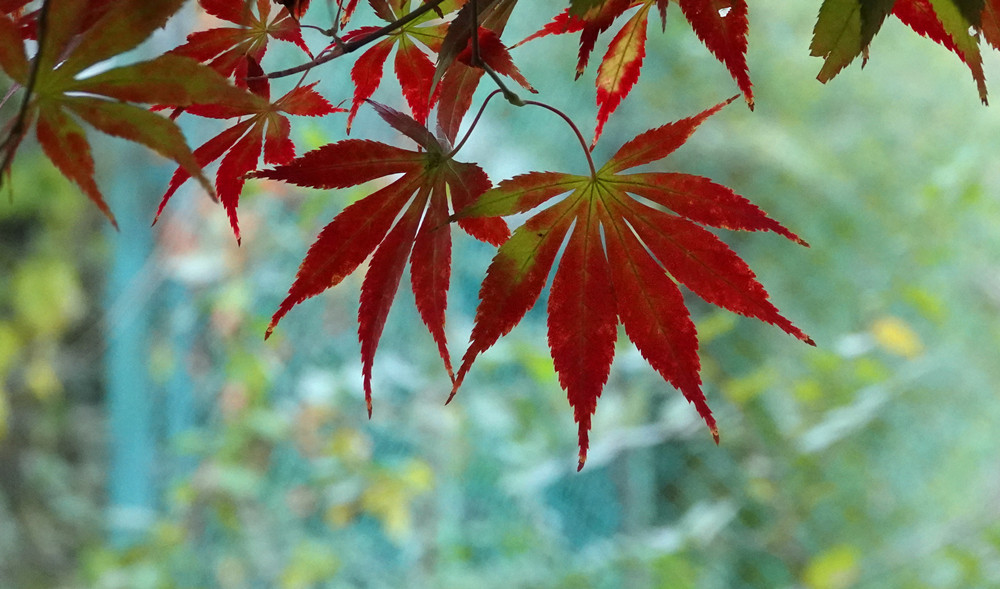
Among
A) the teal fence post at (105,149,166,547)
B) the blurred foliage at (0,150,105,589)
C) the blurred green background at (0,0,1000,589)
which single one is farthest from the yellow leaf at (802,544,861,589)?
the blurred foliage at (0,150,105,589)

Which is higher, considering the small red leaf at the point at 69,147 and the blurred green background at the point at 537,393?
Result: the blurred green background at the point at 537,393

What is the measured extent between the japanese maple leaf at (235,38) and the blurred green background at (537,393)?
89 cm

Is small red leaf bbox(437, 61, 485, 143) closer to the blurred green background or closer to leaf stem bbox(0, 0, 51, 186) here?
leaf stem bbox(0, 0, 51, 186)

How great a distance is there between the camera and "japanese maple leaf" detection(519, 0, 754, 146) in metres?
0.32

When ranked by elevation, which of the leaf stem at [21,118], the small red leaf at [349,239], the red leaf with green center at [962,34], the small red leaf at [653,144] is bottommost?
the leaf stem at [21,118]

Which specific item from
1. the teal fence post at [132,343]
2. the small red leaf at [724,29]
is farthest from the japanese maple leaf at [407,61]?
the teal fence post at [132,343]

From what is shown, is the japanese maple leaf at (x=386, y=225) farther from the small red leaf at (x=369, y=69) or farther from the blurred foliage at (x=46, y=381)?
the blurred foliage at (x=46, y=381)

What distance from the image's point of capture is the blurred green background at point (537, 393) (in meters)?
1.39

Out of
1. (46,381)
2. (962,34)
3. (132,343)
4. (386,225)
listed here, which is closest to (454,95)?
(386,225)

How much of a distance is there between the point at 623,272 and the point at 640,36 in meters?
0.10

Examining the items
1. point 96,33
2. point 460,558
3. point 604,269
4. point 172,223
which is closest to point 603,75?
point 604,269

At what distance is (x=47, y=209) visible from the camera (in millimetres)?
1741

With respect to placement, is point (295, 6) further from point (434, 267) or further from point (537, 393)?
point (537, 393)

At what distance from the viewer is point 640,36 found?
0.36 m
